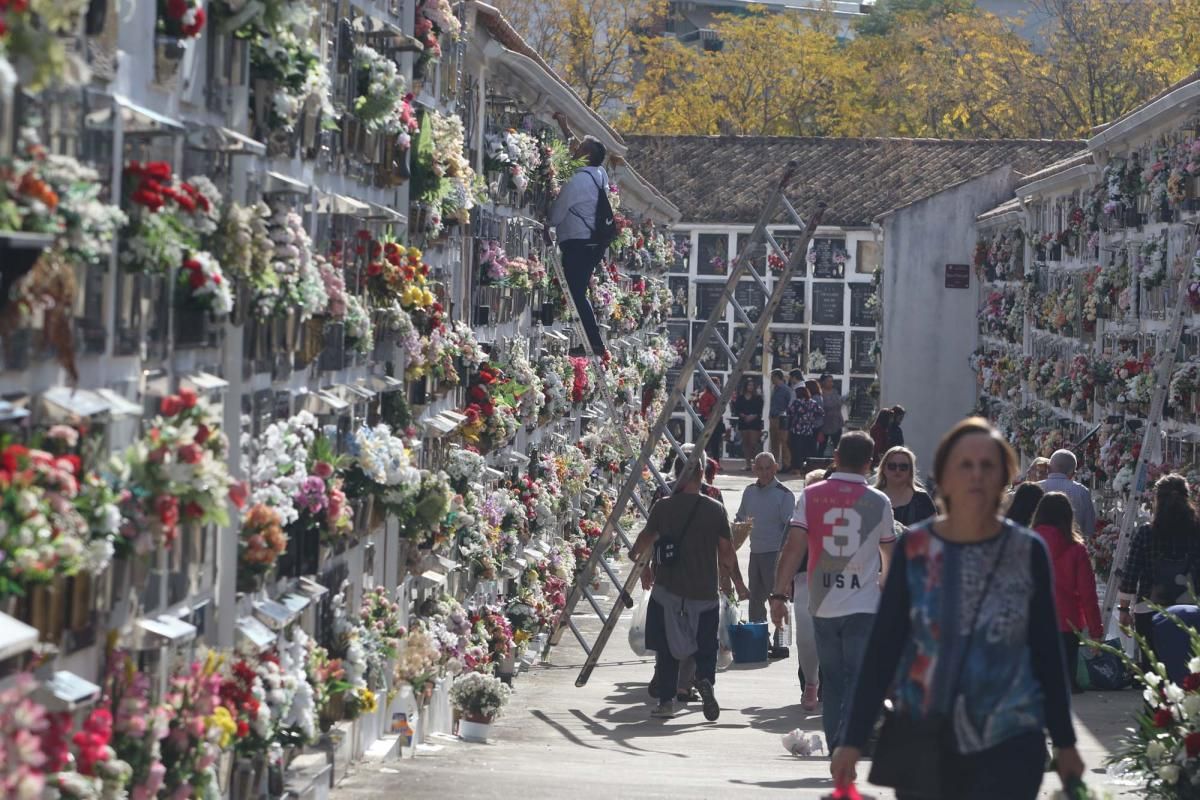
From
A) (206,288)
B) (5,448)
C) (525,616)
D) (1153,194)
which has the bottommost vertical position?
(525,616)

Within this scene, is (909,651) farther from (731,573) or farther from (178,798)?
(731,573)

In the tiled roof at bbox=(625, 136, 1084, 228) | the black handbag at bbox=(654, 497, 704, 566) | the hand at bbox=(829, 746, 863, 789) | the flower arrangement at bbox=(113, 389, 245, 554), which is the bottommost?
the black handbag at bbox=(654, 497, 704, 566)

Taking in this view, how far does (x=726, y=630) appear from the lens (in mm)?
15352

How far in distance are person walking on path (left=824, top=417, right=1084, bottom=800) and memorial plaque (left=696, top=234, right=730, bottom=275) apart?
31676mm

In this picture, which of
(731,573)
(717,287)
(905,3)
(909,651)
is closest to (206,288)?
(909,651)

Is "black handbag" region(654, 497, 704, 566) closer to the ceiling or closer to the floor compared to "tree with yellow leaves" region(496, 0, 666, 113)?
closer to the floor

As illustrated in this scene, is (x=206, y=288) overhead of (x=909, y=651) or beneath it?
overhead

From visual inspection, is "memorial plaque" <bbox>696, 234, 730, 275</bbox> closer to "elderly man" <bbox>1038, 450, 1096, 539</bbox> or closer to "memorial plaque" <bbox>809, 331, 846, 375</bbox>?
"memorial plaque" <bbox>809, 331, 846, 375</bbox>

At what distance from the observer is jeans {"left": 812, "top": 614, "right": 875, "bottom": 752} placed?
9.84 m

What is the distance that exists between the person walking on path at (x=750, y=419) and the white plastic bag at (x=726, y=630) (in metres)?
18.4

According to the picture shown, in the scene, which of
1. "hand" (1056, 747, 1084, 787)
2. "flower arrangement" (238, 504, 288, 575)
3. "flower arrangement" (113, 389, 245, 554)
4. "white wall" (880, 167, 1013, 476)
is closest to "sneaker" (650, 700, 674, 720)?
"flower arrangement" (238, 504, 288, 575)

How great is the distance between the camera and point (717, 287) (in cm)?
3716

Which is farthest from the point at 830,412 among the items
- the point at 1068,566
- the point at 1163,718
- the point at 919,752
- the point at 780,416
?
the point at 919,752

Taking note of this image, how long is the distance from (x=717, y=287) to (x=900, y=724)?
31.9 metres
